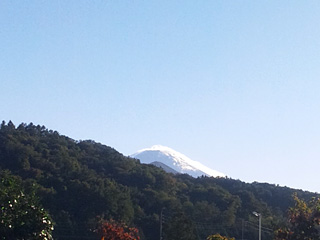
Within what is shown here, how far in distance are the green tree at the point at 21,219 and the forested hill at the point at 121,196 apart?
2459 centimetres

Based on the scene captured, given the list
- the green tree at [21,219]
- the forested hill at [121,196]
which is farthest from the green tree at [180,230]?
the green tree at [21,219]

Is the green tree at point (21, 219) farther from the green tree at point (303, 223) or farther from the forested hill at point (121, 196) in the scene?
the forested hill at point (121, 196)

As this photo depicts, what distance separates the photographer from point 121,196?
51000mm

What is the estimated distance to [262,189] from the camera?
7038cm

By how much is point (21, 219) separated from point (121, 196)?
33706 millimetres

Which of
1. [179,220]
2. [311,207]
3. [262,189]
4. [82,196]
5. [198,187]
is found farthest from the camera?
[262,189]

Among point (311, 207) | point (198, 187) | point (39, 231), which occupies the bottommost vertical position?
point (39, 231)

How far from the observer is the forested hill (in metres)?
47.7

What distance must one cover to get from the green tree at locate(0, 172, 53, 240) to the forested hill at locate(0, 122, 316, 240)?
24589 millimetres

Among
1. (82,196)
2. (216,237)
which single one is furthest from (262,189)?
(216,237)

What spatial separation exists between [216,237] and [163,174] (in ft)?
93.2

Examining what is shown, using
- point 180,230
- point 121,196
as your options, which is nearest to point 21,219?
point 180,230

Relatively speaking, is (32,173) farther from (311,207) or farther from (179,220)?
(311,207)

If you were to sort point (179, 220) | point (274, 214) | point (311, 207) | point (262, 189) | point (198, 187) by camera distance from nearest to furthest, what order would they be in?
point (311, 207)
point (179, 220)
point (274, 214)
point (198, 187)
point (262, 189)
